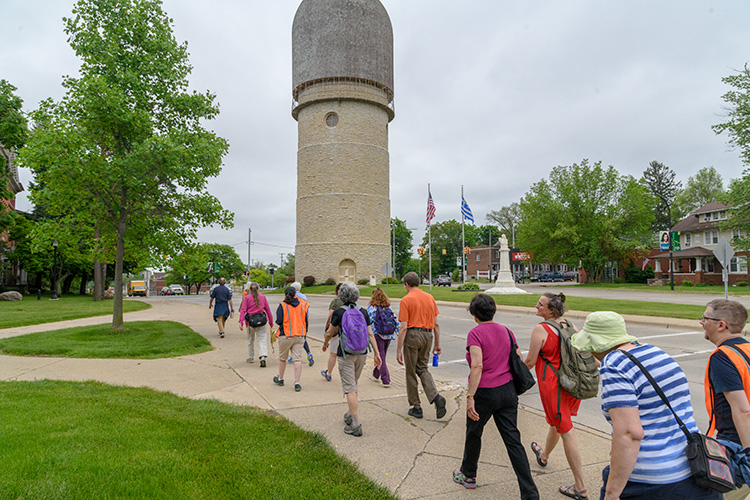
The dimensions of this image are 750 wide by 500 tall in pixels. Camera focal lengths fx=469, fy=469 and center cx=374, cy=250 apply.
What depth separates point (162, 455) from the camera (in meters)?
4.38

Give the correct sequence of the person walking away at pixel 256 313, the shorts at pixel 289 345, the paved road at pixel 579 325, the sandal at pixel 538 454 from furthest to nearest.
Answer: the person walking away at pixel 256 313 → the shorts at pixel 289 345 → the paved road at pixel 579 325 → the sandal at pixel 538 454

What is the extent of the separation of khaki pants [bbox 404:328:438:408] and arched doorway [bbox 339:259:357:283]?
39209 millimetres

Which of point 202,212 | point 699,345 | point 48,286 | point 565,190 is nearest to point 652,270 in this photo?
point 565,190

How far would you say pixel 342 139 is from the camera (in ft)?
148

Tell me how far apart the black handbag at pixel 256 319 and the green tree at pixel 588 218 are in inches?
1740

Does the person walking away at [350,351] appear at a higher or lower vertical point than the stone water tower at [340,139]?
lower

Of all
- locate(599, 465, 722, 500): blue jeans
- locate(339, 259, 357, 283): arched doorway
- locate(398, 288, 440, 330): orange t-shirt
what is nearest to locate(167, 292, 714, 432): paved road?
locate(398, 288, 440, 330): orange t-shirt

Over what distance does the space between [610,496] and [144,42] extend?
48.8 ft

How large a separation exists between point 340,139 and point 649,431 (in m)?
44.5

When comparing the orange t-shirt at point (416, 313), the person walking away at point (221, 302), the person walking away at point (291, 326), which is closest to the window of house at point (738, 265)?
the person walking away at point (221, 302)

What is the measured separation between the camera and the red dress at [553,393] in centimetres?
402

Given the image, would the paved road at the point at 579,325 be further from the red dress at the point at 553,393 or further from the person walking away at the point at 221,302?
the person walking away at the point at 221,302

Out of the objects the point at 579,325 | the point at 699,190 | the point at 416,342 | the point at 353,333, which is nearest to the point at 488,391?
the point at 353,333

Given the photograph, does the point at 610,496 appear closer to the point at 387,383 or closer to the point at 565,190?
the point at 387,383
